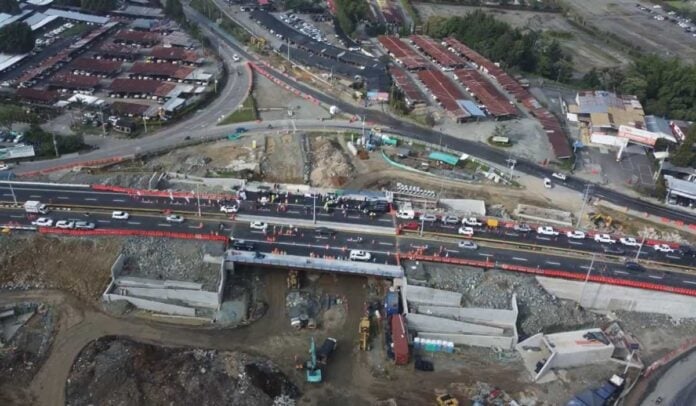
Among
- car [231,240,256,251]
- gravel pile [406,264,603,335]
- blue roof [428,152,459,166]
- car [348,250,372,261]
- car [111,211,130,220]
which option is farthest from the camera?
blue roof [428,152,459,166]

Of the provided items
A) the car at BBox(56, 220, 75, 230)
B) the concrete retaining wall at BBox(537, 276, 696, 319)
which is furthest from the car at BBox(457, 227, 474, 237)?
the car at BBox(56, 220, 75, 230)

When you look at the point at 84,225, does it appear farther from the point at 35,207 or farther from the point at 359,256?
the point at 359,256

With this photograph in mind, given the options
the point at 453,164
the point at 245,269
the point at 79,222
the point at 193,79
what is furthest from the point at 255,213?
the point at 193,79

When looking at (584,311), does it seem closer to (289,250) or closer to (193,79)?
(289,250)

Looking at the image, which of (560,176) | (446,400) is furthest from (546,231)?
(446,400)

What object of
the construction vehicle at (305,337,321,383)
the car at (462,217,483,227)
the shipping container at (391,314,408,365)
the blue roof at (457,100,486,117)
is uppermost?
the blue roof at (457,100,486,117)

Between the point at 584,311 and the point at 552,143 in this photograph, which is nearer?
the point at 584,311

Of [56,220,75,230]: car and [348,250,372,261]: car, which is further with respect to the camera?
[56,220,75,230]: car

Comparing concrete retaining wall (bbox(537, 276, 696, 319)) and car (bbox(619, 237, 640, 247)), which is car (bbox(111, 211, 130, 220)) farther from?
car (bbox(619, 237, 640, 247))
